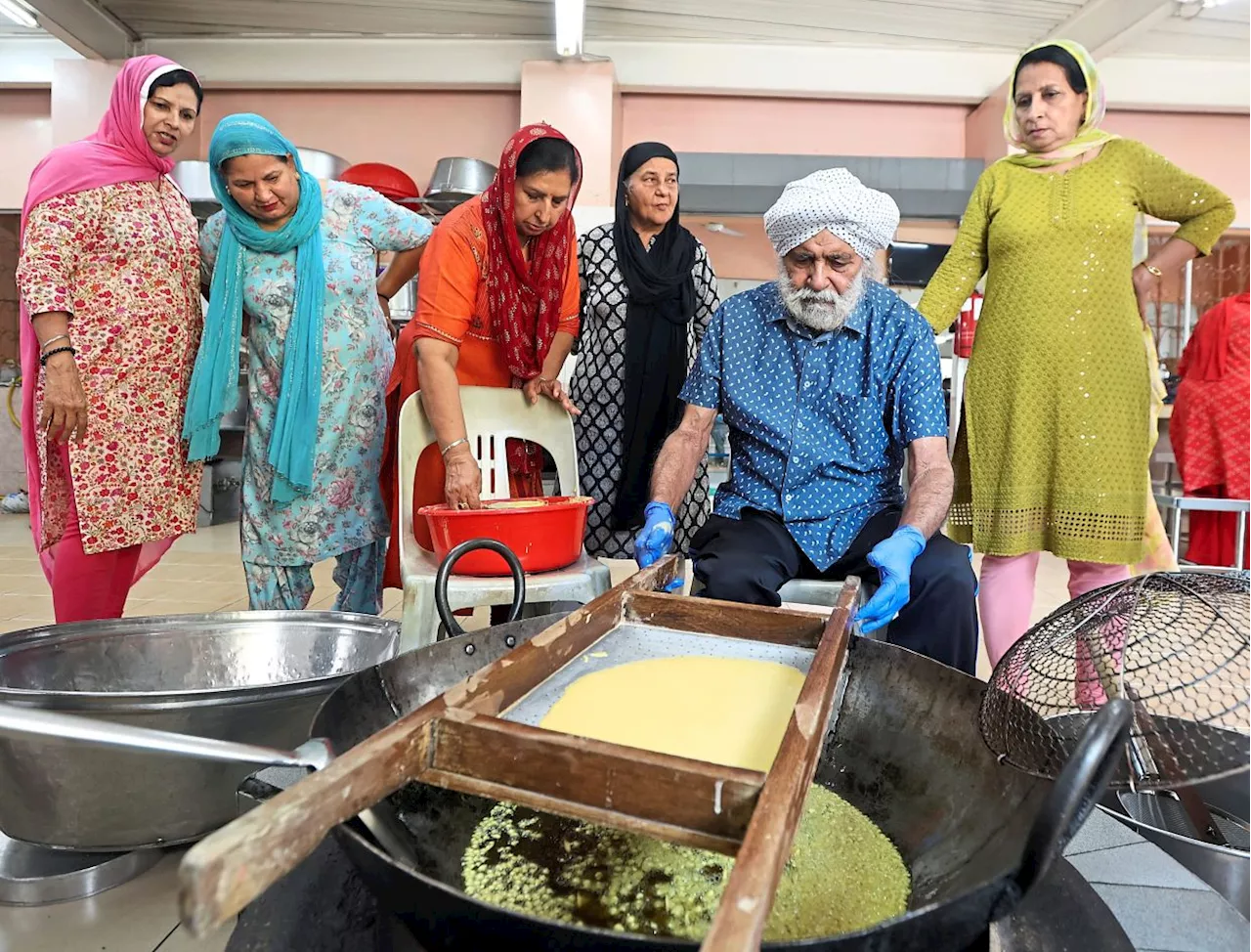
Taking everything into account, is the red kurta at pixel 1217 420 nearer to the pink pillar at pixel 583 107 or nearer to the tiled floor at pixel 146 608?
the tiled floor at pixel 146 608

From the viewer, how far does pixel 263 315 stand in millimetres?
1994

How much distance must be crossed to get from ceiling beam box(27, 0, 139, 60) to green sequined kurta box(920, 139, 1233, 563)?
6.17m

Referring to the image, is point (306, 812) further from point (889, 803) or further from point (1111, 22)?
point (1111, 22)

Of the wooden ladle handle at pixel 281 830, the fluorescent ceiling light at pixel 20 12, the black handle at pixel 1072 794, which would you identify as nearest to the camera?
the wooden ladle handle at pixel 281 830

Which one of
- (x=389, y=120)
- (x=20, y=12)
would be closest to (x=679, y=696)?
(x=389, y=120)

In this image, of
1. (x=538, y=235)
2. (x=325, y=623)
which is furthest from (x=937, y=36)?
(x=325, y=623)

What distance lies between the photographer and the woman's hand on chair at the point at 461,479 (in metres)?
1.81

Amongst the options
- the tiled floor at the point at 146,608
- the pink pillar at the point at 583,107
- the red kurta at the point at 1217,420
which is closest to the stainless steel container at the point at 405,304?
the pink pillar at the point at 583,107

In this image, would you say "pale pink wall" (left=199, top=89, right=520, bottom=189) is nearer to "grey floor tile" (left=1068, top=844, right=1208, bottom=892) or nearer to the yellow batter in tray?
the yellow batter in tray

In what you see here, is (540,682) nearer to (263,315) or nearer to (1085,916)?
(1085,916)

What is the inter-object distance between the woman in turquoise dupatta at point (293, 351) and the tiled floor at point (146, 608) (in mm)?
861

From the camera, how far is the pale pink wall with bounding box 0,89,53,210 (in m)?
6.41

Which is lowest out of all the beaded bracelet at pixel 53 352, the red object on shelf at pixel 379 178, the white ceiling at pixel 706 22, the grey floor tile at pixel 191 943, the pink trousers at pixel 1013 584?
the grey floor tile at pixel 191 943

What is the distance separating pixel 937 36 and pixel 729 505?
557 cm
